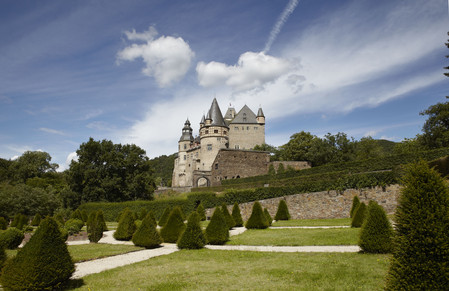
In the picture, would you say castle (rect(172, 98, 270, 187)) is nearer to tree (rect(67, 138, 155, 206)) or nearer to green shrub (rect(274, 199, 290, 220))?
tree (rect(67, 138, 155, 206))

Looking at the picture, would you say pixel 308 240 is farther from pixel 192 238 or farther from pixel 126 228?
pixel 126 228

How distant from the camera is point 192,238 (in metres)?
12.6

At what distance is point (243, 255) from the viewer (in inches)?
408

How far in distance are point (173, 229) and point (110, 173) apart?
29.4 m

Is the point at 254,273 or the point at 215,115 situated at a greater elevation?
the point at 215,115

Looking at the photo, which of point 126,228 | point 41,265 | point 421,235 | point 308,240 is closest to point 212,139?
point 126,228

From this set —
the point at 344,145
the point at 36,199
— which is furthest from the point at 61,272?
the point at 344,145

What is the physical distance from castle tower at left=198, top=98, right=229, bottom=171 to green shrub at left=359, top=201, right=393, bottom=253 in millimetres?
49833

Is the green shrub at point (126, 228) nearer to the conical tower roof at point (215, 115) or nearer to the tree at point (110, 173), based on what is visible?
the tree at point (110, 173)

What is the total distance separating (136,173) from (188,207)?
15.6 m

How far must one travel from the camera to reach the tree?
3959 centimetres

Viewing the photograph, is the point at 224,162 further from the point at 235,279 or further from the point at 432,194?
the point at 432,194

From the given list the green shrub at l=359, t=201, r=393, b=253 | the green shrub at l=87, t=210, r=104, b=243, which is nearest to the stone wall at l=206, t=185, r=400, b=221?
the green shrub at l=359, t=201, r=393, b=253

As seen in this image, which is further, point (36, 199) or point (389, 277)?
point (36, 199)
